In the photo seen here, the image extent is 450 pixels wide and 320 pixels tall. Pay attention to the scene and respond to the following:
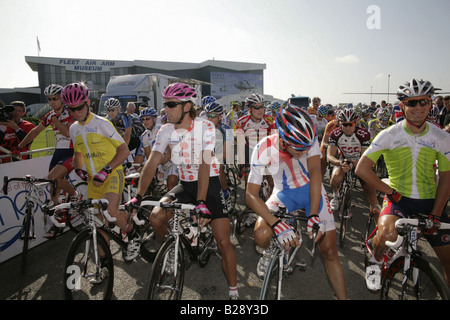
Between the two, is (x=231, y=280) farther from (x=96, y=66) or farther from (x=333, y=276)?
(x=96, y=66)

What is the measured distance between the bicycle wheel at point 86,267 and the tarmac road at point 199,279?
42cm

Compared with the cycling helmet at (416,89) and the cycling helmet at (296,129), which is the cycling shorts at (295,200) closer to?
the cycling helmet at (296,129)

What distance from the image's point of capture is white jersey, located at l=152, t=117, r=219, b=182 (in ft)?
11.6

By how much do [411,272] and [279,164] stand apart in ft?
5.61

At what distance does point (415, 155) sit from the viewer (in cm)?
310

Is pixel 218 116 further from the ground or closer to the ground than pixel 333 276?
further from the ground

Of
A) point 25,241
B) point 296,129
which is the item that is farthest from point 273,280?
point 25,241

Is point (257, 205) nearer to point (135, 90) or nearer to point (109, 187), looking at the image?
point (109, 187)

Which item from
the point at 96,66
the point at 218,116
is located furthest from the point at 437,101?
the point at 96,66

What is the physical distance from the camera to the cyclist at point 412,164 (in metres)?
3.00

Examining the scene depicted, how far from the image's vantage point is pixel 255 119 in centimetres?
691

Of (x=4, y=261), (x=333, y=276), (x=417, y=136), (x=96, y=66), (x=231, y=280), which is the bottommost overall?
(x=4, y=261)
